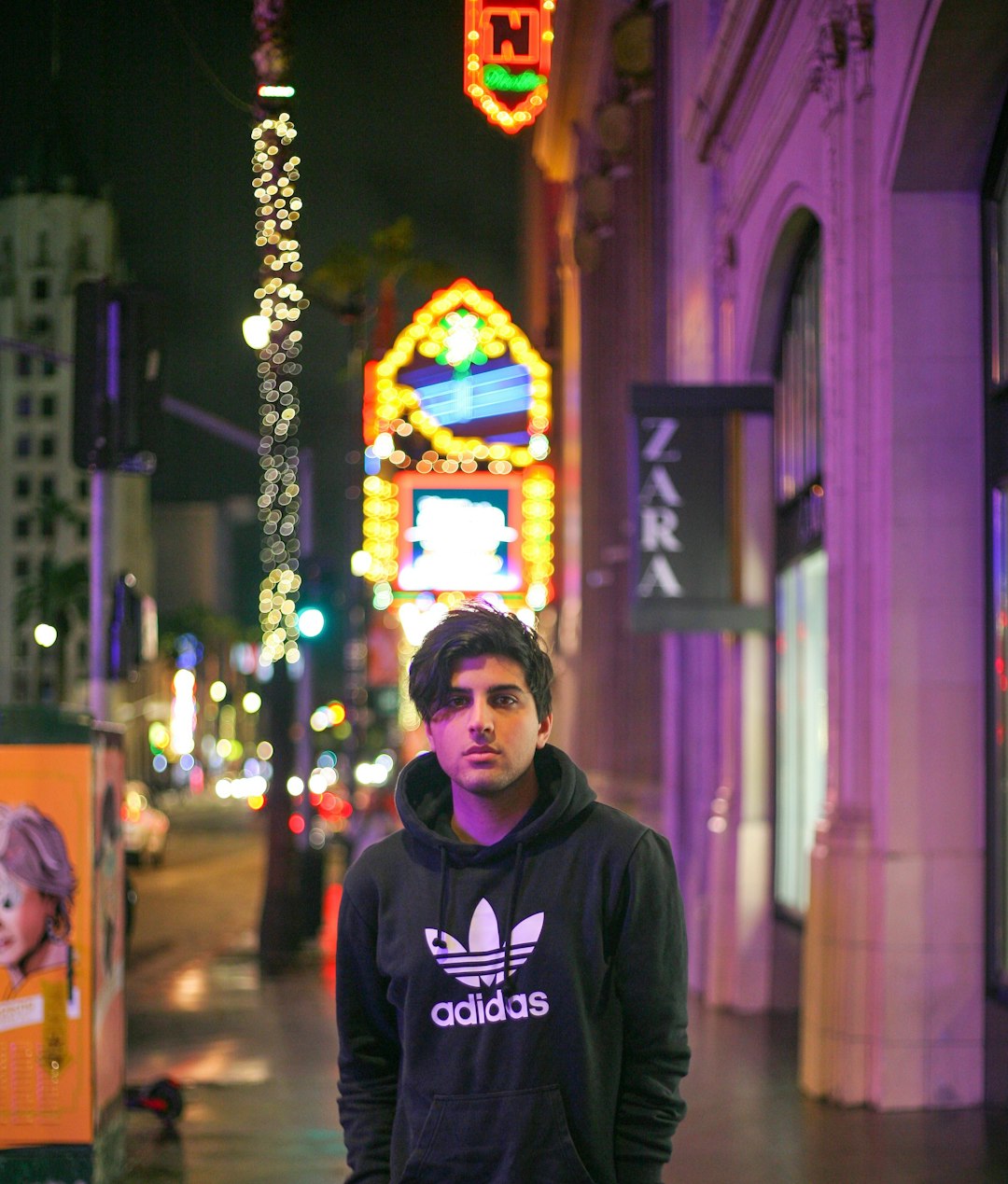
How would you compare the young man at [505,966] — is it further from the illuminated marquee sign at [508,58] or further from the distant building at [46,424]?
the illuminated marquee sign at [508,58]

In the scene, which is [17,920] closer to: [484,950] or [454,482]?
[484,950]

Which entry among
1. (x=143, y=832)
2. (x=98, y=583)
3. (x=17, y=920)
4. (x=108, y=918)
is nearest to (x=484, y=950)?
(x=17, y=920)

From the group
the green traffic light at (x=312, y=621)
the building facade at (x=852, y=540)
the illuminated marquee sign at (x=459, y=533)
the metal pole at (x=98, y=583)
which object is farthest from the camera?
the illuminated marquee sign at (x=459, y=533)

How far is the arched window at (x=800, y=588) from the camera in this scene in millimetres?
12750

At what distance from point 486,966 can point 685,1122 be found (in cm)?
643

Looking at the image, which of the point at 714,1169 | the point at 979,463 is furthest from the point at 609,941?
the point at 979,463

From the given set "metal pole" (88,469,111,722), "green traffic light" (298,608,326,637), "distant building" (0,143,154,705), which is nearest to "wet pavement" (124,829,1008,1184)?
"metal pole" (88,469,111,722)

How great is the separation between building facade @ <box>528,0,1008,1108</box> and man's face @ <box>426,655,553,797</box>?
6.42 meters

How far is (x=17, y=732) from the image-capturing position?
7469 millimetres

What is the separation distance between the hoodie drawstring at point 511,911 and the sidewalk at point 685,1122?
497 cm

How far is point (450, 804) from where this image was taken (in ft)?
12.2

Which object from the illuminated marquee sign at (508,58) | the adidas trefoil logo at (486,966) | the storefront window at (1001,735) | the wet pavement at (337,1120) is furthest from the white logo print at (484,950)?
the illuminated marquee sign at (508,58)

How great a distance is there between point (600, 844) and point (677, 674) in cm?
1374

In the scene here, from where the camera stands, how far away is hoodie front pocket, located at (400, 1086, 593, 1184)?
3334 mm
